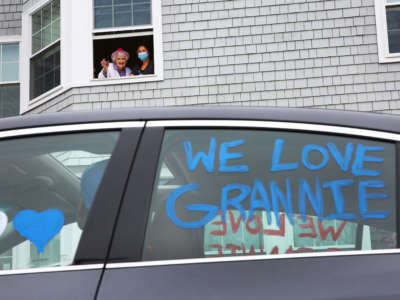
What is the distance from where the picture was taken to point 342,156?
196 cm

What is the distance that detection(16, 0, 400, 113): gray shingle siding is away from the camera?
334 inches

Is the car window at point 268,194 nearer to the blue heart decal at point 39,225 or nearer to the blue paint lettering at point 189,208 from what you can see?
the blue paint lettering at point 189,208

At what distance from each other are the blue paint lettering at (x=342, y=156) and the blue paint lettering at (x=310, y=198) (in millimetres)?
85

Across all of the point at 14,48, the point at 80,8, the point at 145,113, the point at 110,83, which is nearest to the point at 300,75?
the point at 110,83

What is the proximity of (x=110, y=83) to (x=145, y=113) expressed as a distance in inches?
273

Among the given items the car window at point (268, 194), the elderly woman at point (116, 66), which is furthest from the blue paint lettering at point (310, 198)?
the elderly woman at point (116, 66)

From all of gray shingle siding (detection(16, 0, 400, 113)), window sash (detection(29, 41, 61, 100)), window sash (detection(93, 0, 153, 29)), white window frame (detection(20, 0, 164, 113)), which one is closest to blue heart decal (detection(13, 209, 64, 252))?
gray shingle siding (detection(16, 0, 400, 113))

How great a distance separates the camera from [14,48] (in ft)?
34.6

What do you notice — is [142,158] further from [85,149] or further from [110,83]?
[110,83]

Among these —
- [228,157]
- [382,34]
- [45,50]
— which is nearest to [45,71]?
[45,50]

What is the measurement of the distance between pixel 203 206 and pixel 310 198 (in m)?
0.32

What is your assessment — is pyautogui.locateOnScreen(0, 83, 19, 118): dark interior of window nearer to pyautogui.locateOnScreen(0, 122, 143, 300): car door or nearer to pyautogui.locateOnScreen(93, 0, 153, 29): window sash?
pyautogui.locateOnScreen(93, 0, 153, 29): window sash

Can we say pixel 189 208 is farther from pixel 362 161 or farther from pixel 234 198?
pixel 362 161

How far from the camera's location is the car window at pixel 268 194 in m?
1.87
